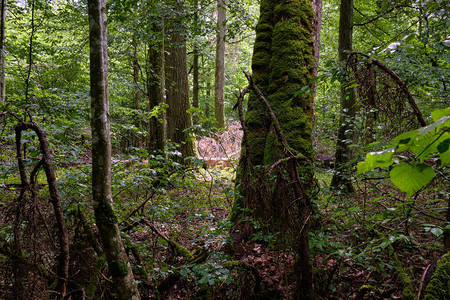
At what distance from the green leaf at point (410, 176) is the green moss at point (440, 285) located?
3.53 feet

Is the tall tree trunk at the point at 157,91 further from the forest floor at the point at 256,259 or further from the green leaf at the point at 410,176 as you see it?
the green leaf at the point at 410,176

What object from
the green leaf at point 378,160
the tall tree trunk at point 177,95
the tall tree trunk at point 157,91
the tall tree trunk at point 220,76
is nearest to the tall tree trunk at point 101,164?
the green leaf at point 378,160

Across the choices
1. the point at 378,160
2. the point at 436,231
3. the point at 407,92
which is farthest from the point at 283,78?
the point at 378,160

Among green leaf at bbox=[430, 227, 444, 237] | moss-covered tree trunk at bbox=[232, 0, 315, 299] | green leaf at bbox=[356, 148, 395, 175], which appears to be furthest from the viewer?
moss-covered tree trunk at bbox=[232, 0, 315, 299]

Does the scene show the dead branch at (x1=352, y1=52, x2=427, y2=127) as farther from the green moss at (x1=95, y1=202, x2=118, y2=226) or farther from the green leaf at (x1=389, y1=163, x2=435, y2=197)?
the green moss at (x1=95, y1=202, x2=118, y2=226)

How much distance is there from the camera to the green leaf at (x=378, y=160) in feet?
2.66

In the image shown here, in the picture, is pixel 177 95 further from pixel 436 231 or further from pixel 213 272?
pixel 436 231

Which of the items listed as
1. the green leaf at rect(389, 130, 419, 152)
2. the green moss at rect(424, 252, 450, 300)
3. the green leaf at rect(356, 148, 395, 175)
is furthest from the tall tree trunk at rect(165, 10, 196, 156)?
the green leaf at rect(389, 130, 419, 152)

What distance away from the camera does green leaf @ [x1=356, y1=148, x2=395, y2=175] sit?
2.66 ft

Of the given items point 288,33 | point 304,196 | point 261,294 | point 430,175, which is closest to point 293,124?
point 288,33

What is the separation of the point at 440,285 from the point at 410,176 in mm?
1106

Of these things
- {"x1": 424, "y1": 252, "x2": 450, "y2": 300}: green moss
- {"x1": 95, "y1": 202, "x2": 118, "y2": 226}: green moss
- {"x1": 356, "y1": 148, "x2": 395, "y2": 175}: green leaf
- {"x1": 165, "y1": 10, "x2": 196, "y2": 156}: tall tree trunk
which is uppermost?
{"x1": 165, "y1": 10, "x2": 196, "y2": 156}: tall tree trunk

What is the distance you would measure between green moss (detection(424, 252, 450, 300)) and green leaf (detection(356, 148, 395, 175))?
112cm

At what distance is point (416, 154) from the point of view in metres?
0.80
